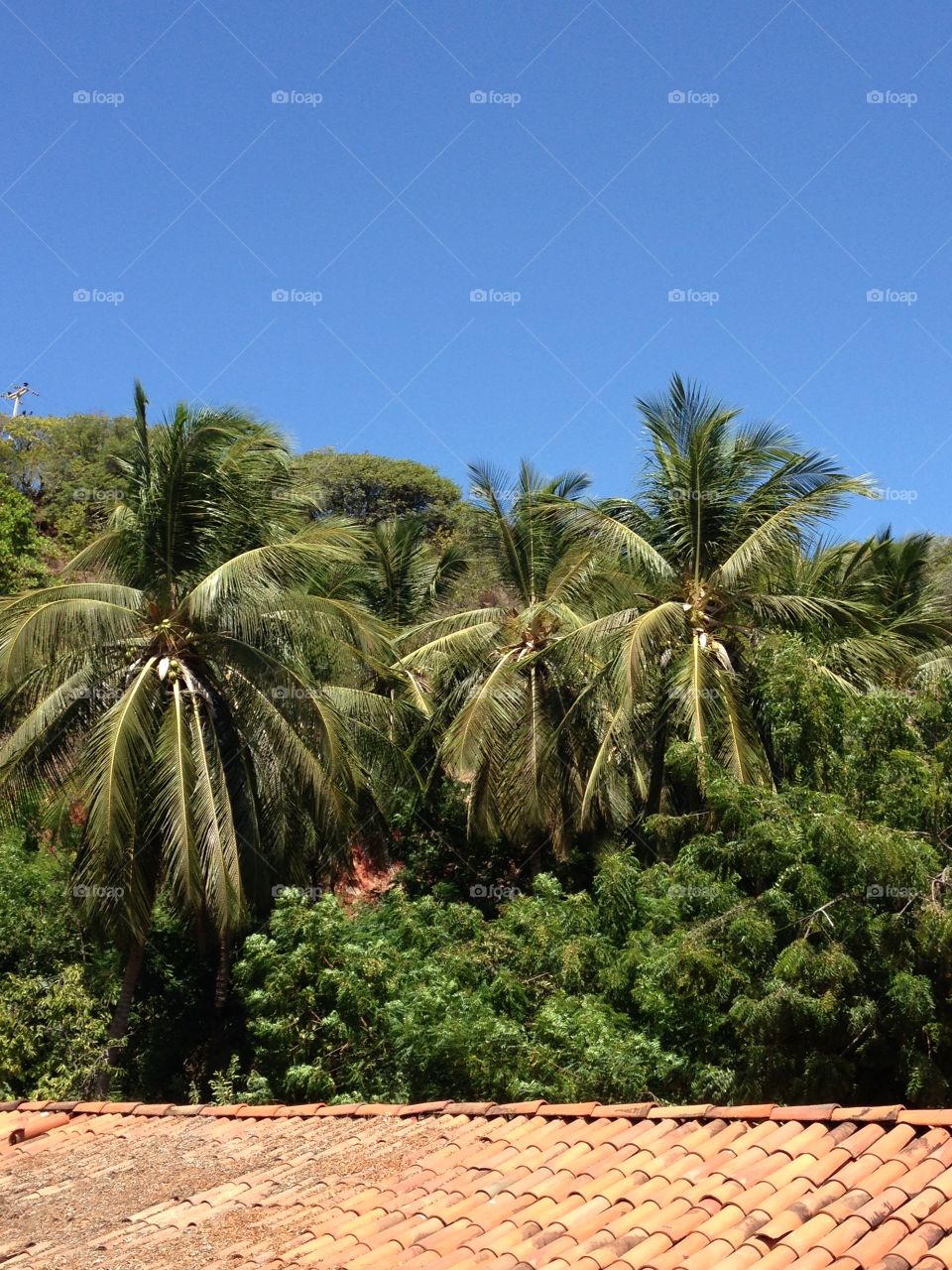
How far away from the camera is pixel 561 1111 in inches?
364

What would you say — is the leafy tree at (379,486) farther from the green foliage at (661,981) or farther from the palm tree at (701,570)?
the green foliage at (661,981)

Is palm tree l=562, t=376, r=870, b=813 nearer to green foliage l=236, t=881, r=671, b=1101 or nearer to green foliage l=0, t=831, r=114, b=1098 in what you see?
green foliage l=236, t=881, r=671, b=1101

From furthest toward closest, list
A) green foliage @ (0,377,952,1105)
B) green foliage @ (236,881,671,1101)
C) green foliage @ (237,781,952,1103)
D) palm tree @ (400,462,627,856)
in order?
palm tree @ (400,462,627,856) → green foliage @ (236,881,671,1101) → green foliage @ (0,377,952,1105) → green foliage @ (237,781,952,1103)

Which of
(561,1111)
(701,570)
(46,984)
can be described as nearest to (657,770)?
(701,570)

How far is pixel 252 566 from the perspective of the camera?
54.7 ft

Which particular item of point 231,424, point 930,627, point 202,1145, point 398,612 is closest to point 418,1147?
point 202,1145

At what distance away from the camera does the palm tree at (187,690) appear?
1650 centimetres

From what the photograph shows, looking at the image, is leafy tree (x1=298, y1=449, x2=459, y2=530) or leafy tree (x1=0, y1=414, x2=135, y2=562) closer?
leafy tree (x1=0, y1=414, x2=135, y2=562)

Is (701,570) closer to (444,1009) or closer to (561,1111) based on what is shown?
(444,1009)

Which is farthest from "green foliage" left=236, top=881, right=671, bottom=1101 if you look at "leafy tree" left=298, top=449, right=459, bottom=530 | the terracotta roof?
"leafy tree" left=298, top=449, right=459, bottom=530

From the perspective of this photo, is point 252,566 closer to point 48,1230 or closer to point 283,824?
point 283,824

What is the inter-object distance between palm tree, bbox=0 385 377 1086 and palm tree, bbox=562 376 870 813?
12.3 feet

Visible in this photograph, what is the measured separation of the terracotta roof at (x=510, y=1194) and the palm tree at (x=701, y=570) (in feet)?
28.1

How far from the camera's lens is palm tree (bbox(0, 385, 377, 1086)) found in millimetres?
16500
